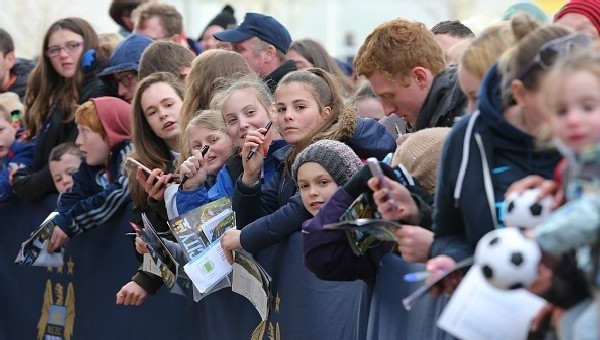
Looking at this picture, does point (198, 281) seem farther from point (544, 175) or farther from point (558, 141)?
point (558, 141)

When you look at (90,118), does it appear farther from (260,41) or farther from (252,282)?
(252,282)

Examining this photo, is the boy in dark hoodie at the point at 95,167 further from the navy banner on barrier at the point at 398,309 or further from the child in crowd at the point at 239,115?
the navy banner on barrier at the point at 398,309

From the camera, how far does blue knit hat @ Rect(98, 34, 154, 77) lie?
9.95 meters

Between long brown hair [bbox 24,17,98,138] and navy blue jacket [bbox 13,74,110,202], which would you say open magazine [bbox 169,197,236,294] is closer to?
navy blue jacket [bbox 13,74,110,202]

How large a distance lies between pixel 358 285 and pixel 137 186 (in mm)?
2709

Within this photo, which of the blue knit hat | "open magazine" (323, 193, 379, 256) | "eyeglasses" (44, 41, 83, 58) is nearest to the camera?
"open magazine" (323, 193, 379, 256)

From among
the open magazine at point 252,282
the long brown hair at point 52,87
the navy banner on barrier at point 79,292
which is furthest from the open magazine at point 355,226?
the long brown hair at point 52,87

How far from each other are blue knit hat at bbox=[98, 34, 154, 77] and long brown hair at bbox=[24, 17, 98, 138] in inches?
21.4

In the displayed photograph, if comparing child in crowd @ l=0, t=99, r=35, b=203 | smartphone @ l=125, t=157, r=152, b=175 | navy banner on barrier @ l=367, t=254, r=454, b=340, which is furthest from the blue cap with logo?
navy banner on barrier @ l=367, t=254, r=454, b=340

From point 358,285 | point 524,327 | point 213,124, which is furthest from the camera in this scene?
point 213,124

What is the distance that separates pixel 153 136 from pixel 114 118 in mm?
709

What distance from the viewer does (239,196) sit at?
7301 mm

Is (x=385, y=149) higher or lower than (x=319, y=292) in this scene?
higher

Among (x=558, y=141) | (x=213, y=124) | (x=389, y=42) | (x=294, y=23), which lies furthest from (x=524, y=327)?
(x=294, y=23)
